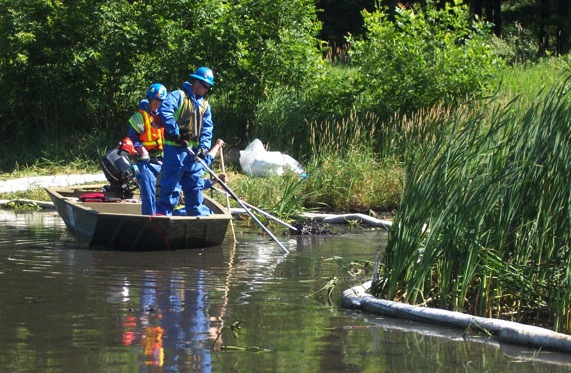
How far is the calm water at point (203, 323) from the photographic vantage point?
7.21 metres

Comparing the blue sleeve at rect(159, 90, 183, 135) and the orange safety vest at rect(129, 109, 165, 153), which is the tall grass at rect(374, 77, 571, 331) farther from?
the orange safety vest at rect(129, 109, 165, 153)

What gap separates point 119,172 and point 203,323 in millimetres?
6273

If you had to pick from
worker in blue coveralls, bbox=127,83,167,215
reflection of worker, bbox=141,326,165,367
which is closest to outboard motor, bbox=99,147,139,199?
worker in blue coveralls, bbox=127,83,167,215

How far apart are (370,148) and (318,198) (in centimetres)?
157

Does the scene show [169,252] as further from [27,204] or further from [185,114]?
[27,204]

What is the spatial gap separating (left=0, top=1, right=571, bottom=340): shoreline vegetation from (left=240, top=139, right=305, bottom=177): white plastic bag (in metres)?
0.37

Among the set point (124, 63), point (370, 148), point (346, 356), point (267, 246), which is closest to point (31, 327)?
point (346, 356)

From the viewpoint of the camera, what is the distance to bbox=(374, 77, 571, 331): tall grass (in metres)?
8.17

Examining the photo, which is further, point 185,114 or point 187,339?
point 185,114

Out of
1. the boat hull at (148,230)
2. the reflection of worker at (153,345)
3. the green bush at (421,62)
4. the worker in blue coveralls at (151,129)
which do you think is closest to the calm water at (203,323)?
the reflection of worker at (153,345)

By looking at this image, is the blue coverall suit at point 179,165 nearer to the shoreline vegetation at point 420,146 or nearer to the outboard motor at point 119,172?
the outboard motor at point 119,172

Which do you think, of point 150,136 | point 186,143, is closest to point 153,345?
point 186,143

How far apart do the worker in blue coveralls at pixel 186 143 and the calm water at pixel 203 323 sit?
802mm

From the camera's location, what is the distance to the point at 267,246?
13.2 metres
